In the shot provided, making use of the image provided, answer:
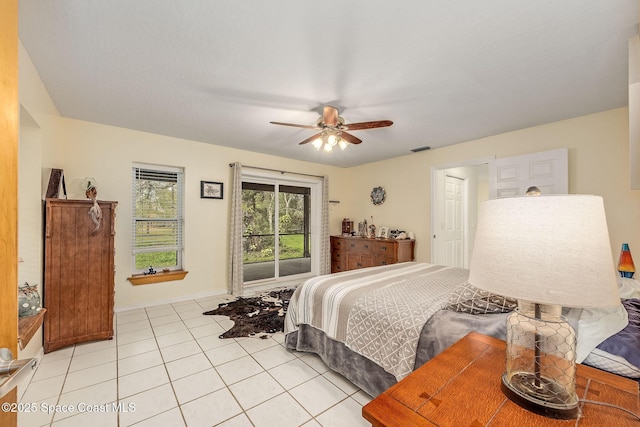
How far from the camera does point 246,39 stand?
1761mm

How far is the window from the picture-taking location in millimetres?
3676

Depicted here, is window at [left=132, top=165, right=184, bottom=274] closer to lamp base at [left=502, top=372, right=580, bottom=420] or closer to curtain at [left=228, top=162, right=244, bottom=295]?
curtain at [left=228, top=162, right=244, bottom=295]

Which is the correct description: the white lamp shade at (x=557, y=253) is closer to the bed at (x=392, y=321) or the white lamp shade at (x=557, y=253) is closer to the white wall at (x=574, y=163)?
the bed at (x=392, y=321)

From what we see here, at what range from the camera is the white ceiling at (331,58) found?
154cm

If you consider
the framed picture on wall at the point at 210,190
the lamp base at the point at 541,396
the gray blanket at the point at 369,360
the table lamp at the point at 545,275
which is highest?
the framed picture on wall at the point at 210,190

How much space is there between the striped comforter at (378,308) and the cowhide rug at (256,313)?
595mm

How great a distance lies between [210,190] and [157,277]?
1.47 m

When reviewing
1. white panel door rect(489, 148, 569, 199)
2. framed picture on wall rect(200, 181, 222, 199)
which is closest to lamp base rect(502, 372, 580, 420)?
white panel door rect(489, 148, 569, 199)

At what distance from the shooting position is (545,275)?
2.22 ft

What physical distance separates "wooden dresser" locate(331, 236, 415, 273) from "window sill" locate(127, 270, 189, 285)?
2.86m

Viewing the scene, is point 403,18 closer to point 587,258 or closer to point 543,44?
point 543,44

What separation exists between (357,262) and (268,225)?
188cm

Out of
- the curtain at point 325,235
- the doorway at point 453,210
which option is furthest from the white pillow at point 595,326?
the curtain at point 325,235

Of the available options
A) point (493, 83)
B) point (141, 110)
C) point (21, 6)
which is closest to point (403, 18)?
point (493, 83)
